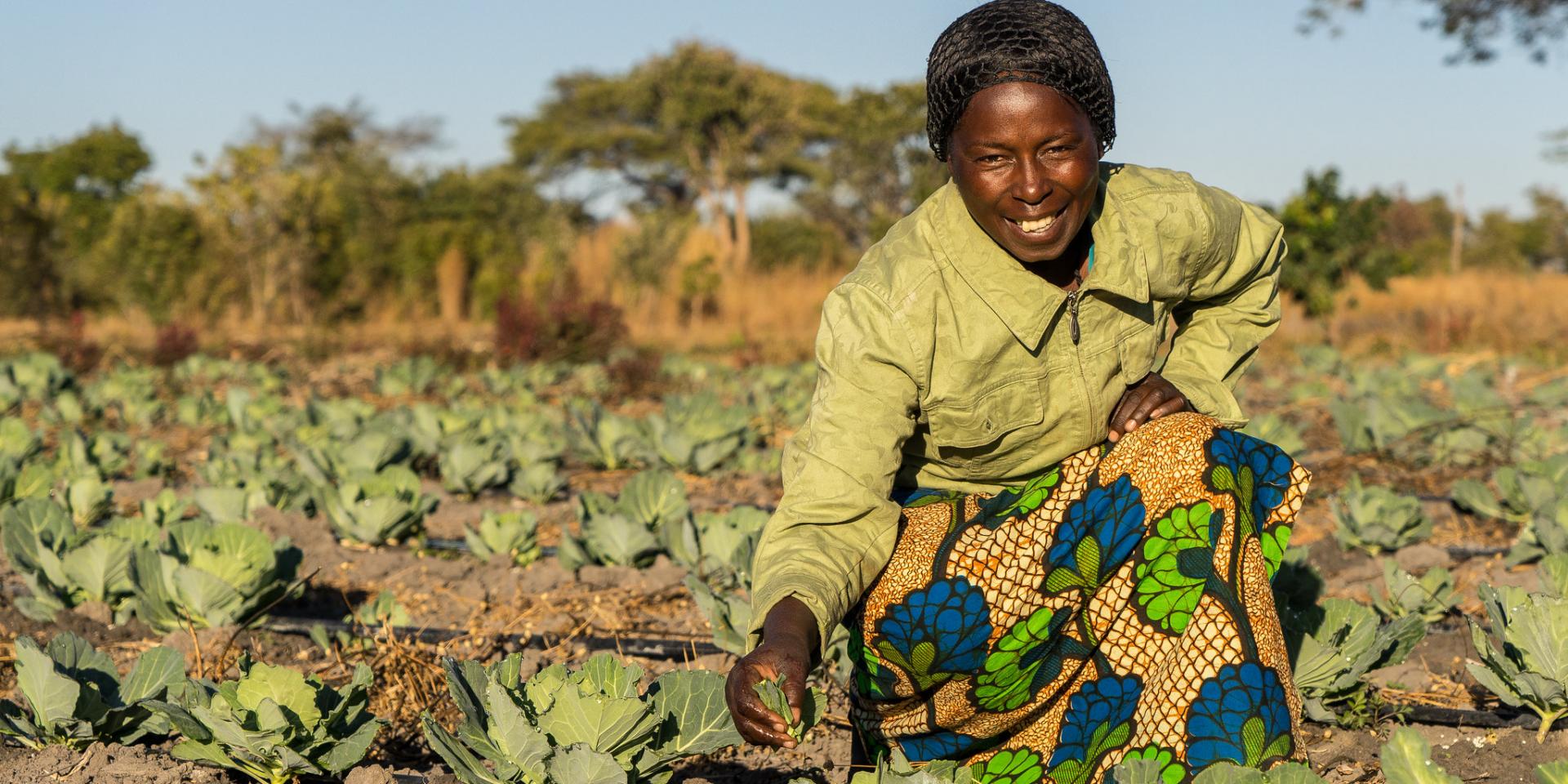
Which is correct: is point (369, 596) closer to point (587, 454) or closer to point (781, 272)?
point (587, 454)

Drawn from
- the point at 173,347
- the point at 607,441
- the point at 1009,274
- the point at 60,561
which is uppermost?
the point at 1009,274

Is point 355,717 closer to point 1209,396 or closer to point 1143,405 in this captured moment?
point 1143,405

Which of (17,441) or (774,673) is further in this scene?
(17,441)

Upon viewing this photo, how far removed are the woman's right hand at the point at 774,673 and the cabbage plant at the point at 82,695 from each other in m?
1.02

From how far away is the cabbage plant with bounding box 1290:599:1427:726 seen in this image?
223 centimetres

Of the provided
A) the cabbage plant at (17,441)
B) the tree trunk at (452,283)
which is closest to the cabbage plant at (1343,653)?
the cabbage plant at (17,441)

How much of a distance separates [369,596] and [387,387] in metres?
5.00

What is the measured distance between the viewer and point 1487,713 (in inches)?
91.4

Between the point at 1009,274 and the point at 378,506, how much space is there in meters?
2.37

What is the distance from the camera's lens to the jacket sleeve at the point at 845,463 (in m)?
1.80

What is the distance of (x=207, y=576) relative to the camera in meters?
2.81

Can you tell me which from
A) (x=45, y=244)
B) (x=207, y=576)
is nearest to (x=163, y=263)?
(x=45, y=244)

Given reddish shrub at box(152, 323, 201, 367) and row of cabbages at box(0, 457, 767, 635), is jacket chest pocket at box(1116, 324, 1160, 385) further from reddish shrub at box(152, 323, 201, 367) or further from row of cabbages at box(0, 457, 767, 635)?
reddish shrub at box(152, 323, 201, 367)

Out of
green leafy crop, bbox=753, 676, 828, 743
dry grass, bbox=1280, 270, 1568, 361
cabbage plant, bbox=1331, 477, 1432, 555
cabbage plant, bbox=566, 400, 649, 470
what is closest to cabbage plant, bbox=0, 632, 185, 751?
green leafy crop, bbox=753, 676, 828, 743
